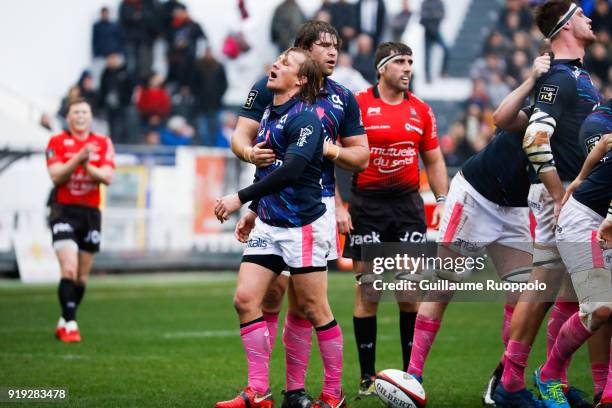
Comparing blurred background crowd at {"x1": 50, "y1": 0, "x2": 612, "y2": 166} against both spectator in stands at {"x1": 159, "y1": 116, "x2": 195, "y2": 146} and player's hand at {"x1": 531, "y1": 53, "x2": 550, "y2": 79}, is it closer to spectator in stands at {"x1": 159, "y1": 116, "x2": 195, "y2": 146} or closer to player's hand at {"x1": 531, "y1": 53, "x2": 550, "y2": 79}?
spectator in stands at {"x1": 159, "y1": 116, "x2": 195, "y2": 146}

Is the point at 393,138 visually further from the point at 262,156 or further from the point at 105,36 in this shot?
the point at 105,36

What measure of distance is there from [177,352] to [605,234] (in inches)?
185

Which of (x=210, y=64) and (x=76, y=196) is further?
(x=210, y=64)

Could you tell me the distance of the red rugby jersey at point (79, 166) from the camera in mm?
11047

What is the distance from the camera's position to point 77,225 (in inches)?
433

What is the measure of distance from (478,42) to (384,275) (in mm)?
18914

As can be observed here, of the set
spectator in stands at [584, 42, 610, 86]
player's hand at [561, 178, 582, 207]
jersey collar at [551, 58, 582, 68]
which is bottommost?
player's hand at [561, 178, 582, 207]

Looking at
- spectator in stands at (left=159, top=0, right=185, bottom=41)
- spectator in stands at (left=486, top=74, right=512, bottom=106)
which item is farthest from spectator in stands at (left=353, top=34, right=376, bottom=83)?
spectator in stands at (left=159, top=0, right=185, bottom=41)

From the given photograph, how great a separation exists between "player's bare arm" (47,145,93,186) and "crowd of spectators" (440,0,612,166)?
493 inches

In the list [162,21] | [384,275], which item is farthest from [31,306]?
[162,21]

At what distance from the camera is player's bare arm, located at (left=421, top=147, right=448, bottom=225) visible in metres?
8.48

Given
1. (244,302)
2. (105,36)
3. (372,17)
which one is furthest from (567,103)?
(372,17)

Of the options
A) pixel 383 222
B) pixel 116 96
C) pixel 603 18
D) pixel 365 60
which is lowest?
pixel 383 222

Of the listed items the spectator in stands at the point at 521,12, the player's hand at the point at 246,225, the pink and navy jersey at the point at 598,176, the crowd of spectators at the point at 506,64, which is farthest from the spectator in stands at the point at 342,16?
the pink and navy jersey at the point at 598,176
